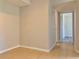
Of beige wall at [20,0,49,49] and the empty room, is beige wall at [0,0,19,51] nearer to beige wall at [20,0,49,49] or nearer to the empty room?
the empty room

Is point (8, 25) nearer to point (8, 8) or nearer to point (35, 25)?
point (8, 8)

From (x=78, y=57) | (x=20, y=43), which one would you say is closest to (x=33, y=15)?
(x=20, y=43)

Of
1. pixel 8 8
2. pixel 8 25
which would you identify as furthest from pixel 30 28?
pixel 8 8

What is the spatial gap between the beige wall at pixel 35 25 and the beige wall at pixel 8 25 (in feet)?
1.01

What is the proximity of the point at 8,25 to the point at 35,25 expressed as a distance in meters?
1.15

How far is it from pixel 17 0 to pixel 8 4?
61 centimetres

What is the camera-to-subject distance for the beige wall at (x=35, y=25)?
4.09 meters

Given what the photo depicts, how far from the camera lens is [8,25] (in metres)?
4.17

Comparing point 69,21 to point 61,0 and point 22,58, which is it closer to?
point 61,0

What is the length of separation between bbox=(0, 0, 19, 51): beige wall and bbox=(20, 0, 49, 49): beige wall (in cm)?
31

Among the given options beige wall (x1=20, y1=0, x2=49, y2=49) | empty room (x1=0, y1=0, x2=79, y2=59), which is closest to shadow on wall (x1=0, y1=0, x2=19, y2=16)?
empty room (x1=0, y1=0, x2=79, y2=59)

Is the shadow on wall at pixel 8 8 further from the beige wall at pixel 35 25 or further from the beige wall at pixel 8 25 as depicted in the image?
the beige wall at pixel 35 25

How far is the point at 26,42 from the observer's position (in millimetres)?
4688

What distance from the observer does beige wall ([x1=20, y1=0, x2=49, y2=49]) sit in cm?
409
